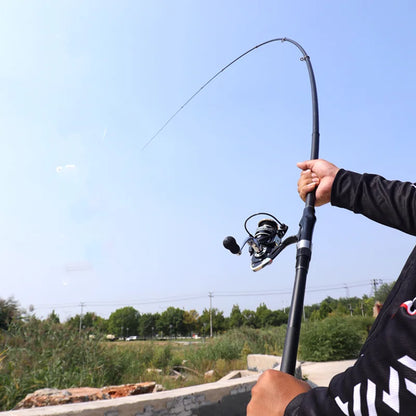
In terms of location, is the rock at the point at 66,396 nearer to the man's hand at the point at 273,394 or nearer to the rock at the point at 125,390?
the rock at the point at 125,390

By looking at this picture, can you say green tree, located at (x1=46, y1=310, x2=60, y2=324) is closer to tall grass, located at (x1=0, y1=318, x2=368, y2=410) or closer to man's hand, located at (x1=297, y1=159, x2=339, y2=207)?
tall grass, located at (x1=0, y1=318, x2=368, y2=410)

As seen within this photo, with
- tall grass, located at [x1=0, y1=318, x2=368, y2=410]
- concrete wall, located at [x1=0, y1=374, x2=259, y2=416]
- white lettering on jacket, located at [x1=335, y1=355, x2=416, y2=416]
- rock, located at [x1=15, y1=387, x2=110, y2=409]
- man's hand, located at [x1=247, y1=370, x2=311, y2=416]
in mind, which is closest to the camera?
white lettering on jacket, located at [x1=335, y1=355, x2=416, y2=416]

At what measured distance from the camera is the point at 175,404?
16.5 feet

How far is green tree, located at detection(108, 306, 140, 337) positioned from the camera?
75.4 m

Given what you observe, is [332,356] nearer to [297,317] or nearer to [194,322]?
[297,317]

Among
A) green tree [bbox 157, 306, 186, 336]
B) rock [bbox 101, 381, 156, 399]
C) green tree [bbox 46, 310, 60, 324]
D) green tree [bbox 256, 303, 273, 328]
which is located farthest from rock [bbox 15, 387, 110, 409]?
green tree [bbox 157, 306, 186, 336]

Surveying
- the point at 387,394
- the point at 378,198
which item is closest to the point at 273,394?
the point at 387,394

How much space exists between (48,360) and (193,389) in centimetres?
406

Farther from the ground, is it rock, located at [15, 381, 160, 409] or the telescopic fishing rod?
the telescopic fishing rod

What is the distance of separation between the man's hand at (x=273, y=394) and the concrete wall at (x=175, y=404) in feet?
12.9

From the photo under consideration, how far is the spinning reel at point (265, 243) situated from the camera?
68.1 inches

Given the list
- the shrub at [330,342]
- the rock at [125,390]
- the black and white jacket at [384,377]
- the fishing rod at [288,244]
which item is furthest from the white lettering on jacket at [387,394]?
the shrub at [330,342]

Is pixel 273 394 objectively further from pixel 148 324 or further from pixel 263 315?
pixel 148 324

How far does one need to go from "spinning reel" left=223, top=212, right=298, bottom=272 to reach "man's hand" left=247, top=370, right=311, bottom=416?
2.41 ft
